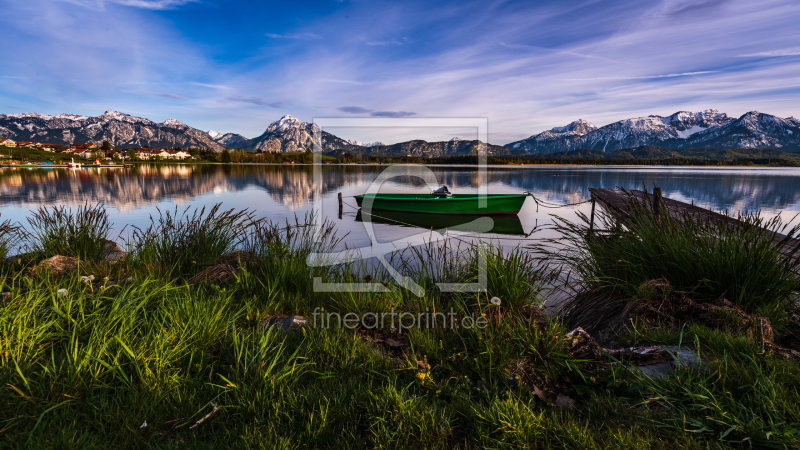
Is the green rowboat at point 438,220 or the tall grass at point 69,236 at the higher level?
the tall grass at point 69,236

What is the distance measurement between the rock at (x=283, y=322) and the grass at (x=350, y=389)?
0.76ft

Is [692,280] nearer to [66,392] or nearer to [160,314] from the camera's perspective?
[160,314]

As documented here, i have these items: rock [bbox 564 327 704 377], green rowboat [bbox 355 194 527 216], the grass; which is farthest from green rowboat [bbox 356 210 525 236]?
the grass

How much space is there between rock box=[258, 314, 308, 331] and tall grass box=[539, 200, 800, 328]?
11.4ft

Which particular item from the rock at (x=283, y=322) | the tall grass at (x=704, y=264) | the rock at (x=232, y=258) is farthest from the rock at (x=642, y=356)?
the rock at (x=232, y=258)

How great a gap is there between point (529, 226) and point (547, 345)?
19.9m

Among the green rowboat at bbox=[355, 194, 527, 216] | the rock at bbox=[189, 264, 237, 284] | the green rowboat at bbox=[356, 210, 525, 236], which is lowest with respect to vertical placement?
the green rowboat at bbox=[356, 210, 525, 236]

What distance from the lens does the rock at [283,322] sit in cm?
374

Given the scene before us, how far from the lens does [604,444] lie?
2117mm

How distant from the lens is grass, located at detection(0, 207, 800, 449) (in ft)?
7.19

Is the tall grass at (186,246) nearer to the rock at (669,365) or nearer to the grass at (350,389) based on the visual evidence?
the grass at (350,389)

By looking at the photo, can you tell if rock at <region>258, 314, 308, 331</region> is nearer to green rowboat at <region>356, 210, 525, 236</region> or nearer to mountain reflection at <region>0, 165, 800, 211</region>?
green rowboat at <region>356, 210, 525, 236</region>

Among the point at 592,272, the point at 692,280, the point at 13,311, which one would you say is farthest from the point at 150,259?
the point at 692,280

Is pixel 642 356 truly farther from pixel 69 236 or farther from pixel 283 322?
pixel 69 236
